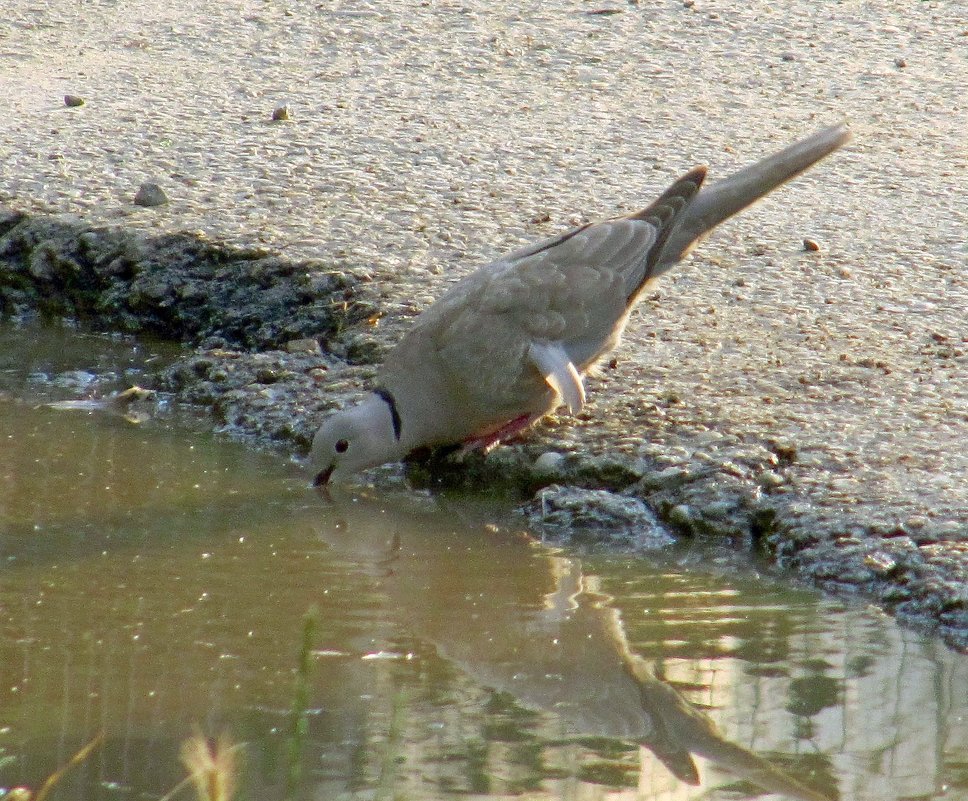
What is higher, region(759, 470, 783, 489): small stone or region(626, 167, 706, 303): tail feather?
region(626, 167, 706, 303): tail feather

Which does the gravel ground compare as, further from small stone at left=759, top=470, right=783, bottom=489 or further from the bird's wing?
the bird's wing

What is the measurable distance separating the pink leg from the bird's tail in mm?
701

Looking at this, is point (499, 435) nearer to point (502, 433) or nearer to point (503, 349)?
point (502, 433)

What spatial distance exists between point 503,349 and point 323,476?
582 millimetres

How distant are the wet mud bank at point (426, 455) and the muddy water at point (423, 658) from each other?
0.39 feet

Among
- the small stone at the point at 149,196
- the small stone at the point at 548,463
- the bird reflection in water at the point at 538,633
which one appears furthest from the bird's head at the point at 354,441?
the small stone at the point at 149,196

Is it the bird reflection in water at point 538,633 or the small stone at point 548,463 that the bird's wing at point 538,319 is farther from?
the bird reflection in water at point 538,633

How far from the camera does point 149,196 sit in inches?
205

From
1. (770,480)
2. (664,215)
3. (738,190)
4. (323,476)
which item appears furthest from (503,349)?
(738,190)

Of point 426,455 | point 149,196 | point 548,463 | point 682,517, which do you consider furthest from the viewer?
point 149,196

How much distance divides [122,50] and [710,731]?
5387 mm

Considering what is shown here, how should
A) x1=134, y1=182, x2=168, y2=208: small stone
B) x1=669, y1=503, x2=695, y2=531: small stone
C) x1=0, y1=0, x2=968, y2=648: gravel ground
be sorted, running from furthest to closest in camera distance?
x1=134, y1=182, x2=168, y2=208: small stone, x1=0, y1=0, x2=968, y2=648: gravel ground, x1=669, y1=503, x2=695, y2=531: small stone

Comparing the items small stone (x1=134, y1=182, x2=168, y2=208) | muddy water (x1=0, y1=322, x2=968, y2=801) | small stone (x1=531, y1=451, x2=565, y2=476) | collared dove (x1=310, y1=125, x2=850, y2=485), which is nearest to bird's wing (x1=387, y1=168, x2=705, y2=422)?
collared dove (x1=310, y1=125, x2=850, y2=485)

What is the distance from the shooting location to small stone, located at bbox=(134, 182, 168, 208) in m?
5.20
